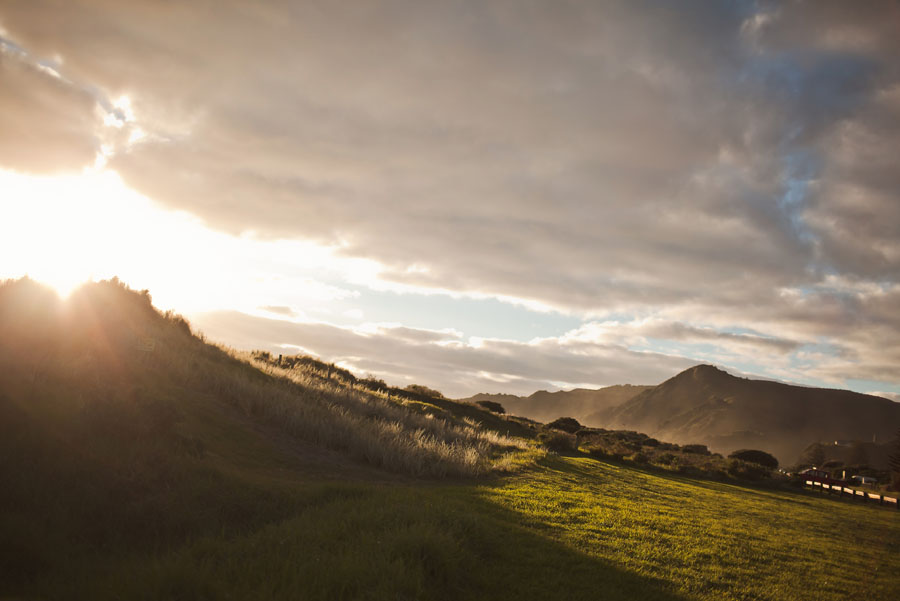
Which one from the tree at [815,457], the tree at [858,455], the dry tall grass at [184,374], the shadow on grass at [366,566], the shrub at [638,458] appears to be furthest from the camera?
the tree at [858,455]

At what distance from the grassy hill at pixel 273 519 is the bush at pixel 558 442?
1777 centimetres

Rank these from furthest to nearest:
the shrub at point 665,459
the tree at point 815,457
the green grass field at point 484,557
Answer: the tree at point 815,457, the shrub at point 665,459, the green grass field at point 484,557

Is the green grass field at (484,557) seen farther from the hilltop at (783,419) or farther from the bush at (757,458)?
the hilltop at (783,419)

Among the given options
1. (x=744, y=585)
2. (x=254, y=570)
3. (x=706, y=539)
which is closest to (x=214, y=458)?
(x=254, y=570)

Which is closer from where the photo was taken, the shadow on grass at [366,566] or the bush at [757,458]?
the shadow on grass at [366,566]

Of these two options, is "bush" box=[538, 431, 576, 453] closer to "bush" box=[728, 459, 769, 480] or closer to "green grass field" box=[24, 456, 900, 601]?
"bush" box=[728, 459, 769, 480]

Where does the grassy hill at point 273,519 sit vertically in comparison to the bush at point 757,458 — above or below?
above

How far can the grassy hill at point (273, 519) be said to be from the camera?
642cm

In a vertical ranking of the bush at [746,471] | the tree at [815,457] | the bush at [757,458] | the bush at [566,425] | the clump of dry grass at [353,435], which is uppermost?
the clump of dry grass at [353,435]

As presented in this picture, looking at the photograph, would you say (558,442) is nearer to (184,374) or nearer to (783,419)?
(184,374)

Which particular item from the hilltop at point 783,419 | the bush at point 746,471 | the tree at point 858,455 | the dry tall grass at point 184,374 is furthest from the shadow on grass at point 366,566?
the hilltop at point 783,419

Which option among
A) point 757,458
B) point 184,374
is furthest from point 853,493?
point 184,374

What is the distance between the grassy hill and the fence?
14.1m

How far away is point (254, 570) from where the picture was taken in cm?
624
